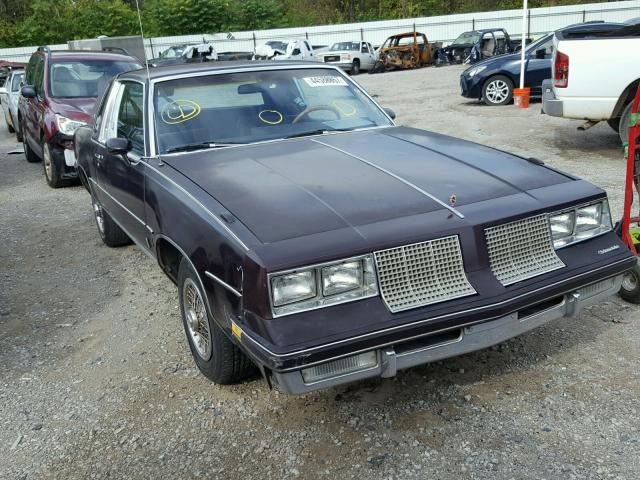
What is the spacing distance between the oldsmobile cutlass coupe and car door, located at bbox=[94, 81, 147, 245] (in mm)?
38

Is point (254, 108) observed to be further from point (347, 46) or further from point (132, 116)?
point (347, 46)

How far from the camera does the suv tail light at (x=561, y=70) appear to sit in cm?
812

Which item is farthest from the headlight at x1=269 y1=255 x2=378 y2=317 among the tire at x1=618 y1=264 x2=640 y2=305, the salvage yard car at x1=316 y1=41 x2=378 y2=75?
the salvage yard car at x1=316 y1=41 x2=378 y2=75

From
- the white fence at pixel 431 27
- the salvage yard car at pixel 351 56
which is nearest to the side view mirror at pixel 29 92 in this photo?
the salvage yard car at pixel 351 56

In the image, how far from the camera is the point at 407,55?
92.5 ft

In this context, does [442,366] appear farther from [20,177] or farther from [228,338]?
[20,177]

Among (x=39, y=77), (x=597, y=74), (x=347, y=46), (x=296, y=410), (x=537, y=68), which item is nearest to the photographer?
(x=296, y=410)

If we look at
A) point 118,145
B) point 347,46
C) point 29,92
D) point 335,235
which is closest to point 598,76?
point 118,145

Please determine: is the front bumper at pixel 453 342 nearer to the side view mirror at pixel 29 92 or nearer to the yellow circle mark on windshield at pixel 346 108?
the yellow circle mark on windshield at pixel 346 108

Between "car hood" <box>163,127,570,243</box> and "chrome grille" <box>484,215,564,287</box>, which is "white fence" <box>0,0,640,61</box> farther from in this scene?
Answer: "chrome grille" <box>484,215,564,287</box>

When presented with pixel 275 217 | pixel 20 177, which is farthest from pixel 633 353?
pixel 20 177

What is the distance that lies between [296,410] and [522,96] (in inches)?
428

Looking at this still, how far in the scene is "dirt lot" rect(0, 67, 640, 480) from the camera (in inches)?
110

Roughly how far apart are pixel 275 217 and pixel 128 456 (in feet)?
4.28
